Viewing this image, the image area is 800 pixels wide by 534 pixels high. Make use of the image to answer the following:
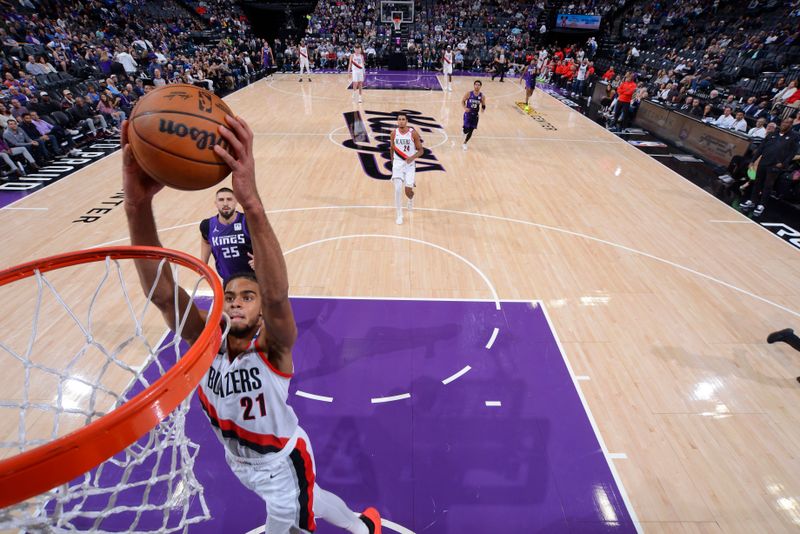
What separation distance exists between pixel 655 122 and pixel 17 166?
16.5 metres

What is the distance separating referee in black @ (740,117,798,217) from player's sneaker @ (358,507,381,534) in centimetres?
884

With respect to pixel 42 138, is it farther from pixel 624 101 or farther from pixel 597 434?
Result: pixel 624 101

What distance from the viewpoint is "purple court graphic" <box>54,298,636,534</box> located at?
330cm

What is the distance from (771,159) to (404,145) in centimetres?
668

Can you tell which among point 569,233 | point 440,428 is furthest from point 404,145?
point 440,428

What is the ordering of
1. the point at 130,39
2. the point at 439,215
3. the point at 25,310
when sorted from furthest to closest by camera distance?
the point at 130,39, the point at 439,215, the point at 25,310

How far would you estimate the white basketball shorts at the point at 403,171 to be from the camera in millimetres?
6977

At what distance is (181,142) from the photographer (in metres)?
1.71

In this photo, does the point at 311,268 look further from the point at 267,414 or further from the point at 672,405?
the point at 672,405

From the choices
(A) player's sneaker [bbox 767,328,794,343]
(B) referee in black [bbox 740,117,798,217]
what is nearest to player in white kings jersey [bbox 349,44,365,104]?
(B) referee in black [bbox 740,117,798,217]

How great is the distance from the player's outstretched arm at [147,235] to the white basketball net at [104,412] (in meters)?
0.05

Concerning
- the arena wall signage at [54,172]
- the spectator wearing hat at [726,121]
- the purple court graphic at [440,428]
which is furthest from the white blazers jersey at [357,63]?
the purple court graphic at [440,428]

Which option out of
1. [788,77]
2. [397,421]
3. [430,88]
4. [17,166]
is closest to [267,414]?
[397,421]

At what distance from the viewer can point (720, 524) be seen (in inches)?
129
